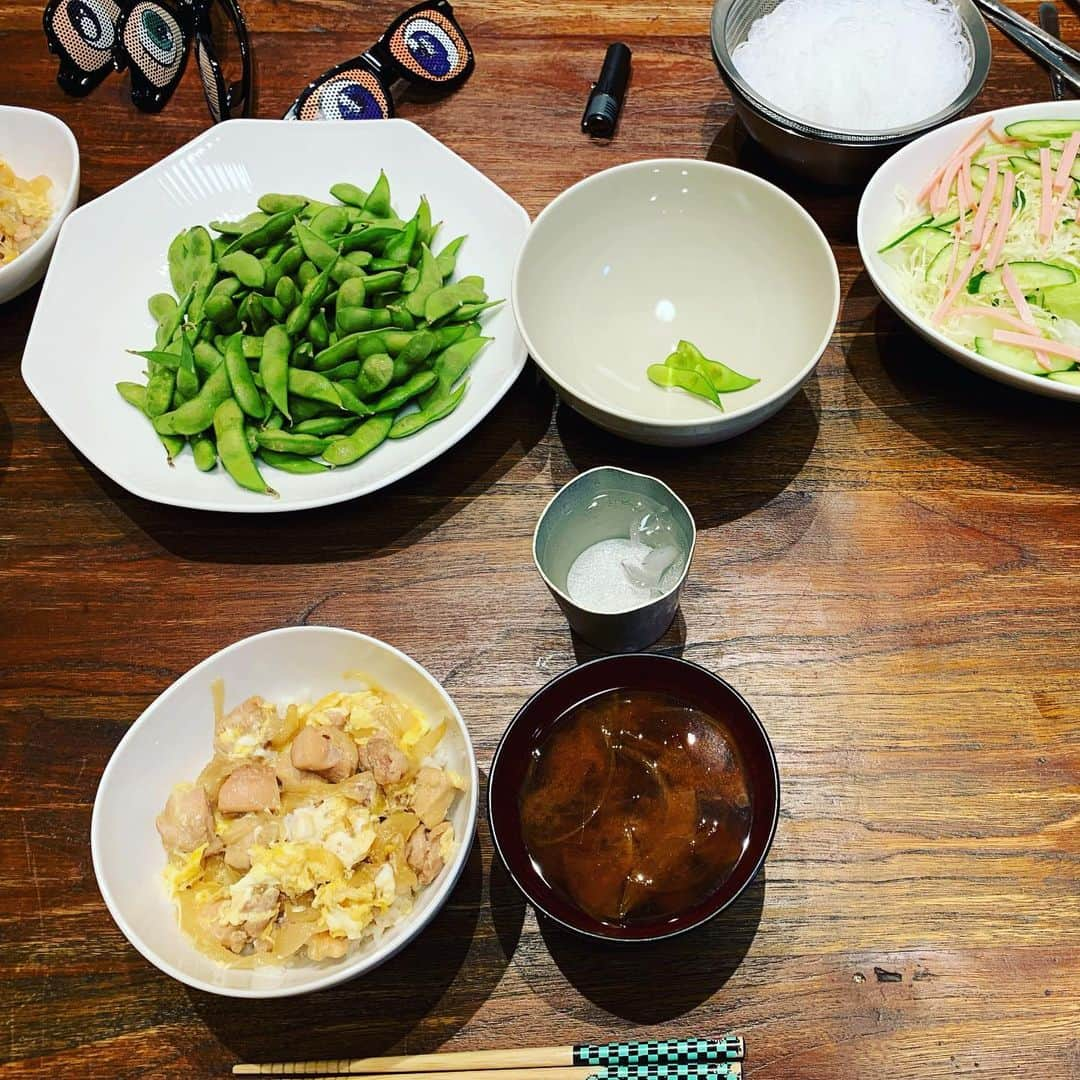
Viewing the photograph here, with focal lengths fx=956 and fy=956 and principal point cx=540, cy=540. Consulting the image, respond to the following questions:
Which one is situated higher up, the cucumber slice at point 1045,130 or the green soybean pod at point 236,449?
the cucumber slice at point 1045,130

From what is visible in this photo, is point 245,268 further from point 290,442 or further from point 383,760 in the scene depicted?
point 383,760

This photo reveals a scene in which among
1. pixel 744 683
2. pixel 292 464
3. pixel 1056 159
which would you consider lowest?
pixel 744 683

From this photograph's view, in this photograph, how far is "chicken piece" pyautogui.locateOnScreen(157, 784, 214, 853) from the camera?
136 cm

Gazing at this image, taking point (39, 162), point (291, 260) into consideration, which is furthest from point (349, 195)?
point (39, 162)

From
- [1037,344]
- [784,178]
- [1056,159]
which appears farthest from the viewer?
[784,178]

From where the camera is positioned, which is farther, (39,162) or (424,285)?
(39,162)

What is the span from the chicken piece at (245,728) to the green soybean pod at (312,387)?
1.93ft

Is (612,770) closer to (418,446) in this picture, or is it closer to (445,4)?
(418,446)

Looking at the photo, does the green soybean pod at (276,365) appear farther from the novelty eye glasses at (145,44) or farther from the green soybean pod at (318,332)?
the novelty eye glasses at (145,44)

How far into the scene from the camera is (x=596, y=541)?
1594mm

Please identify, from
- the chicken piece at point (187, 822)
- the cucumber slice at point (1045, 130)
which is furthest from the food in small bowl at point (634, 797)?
the cucumber slice at point (1045, 130)

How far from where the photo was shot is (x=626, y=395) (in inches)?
73.0

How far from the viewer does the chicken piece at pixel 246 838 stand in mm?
1327

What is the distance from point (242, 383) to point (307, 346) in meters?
0.14
